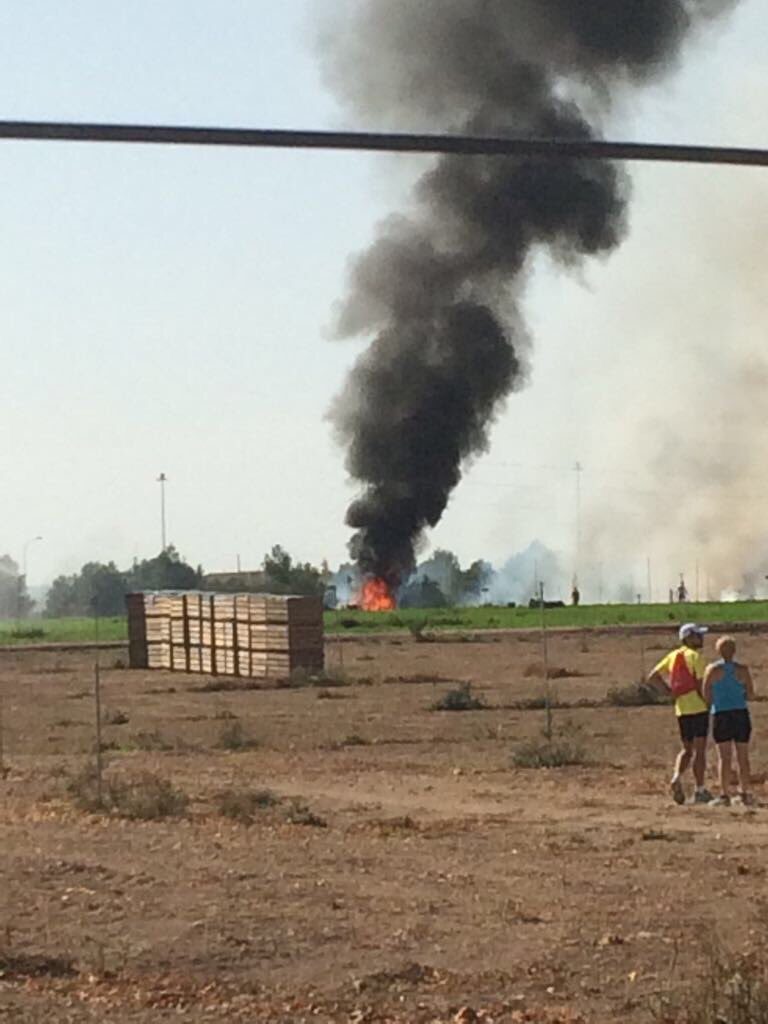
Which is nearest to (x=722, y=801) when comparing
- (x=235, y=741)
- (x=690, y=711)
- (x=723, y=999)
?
(x=690, y=711)

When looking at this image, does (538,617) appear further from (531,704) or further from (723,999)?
(723,999)

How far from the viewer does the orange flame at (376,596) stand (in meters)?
90.1

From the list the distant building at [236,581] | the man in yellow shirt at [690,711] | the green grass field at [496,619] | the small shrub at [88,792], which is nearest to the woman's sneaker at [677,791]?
the man in yellow shirt at [690,711]

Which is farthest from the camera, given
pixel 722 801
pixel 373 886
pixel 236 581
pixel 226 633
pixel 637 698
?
pixel 236 581

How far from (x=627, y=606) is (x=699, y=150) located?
4283 inches

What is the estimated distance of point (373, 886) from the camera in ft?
47.8

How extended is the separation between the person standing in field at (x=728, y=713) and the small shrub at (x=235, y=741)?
31.9ft

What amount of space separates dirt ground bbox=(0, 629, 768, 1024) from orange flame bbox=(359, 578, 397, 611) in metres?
60.9

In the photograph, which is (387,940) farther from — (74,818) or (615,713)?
(615,713)

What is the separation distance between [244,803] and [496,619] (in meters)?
76.2

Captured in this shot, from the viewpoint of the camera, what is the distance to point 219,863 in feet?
51.4

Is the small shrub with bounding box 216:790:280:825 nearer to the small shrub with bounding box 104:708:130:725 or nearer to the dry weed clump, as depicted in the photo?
the dry weed clump

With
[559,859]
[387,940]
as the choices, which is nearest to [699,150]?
[387,940]

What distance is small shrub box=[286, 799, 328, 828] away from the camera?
1834 cm
